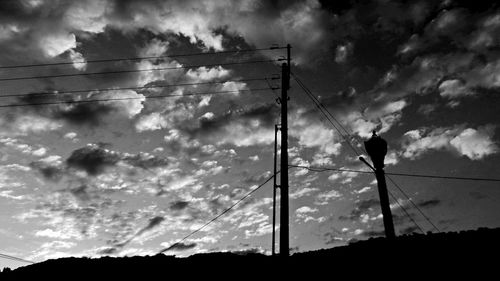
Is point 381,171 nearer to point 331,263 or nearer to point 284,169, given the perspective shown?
point 284,169

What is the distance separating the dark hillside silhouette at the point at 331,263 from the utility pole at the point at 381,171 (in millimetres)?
400

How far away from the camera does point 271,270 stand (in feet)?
46.5

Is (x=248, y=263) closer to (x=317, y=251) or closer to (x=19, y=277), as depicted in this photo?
(x=317, y=251)

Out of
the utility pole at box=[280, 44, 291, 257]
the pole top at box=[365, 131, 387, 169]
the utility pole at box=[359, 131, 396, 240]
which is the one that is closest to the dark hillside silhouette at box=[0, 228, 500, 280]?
the utility pole at box=[359, 131, 396, 240]

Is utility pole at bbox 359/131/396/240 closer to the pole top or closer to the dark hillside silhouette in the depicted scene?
the pole top

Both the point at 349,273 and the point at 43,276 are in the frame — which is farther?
the point at 43,276

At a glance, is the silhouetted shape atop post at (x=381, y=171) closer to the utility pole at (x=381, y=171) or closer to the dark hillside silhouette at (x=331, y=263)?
the utility pole at (x=381, y=171)

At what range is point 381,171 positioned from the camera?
10148 millimetres

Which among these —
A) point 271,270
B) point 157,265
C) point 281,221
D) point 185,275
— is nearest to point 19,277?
point 157,265

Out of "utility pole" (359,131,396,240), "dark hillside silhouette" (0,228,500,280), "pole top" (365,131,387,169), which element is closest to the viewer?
"utility pole" (359,131,396,240)

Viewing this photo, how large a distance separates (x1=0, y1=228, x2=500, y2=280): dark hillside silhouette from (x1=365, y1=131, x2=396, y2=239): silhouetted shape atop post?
419 mm

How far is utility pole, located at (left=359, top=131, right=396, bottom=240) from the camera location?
923cm

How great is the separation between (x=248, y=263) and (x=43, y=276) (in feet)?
31.2

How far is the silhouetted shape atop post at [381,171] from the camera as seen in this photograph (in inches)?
363
